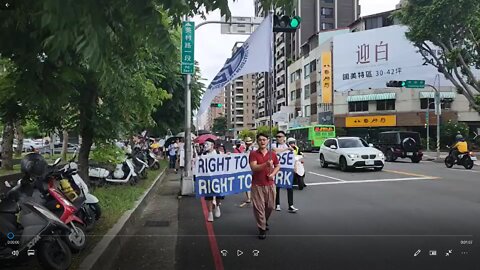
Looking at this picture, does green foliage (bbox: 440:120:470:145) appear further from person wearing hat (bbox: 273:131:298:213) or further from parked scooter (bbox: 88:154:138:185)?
person wearing hat (bbox: 273:131:298:213)

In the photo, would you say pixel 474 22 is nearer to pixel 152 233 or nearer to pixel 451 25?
pixel 451 25

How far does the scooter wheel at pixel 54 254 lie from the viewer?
187 inches

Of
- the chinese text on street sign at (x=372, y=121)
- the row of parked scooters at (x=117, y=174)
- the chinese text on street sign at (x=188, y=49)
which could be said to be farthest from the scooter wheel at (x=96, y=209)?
the chinese text on street sign at (x=372, y=121)

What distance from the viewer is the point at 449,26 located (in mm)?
25922

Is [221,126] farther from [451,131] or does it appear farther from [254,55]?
[254,55]

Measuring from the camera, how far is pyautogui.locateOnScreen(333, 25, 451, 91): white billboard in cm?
4966

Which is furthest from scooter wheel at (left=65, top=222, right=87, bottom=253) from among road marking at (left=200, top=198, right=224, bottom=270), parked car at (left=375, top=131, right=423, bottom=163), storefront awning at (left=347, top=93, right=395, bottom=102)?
storefront awning at (left=347, top=93, right=395, bottom=102)

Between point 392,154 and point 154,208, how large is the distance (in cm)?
1984

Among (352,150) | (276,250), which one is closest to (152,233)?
(276,250)

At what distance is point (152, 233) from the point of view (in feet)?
25.0

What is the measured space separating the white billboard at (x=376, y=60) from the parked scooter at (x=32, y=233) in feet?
162

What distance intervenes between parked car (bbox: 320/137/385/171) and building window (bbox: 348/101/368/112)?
34431 millimetres

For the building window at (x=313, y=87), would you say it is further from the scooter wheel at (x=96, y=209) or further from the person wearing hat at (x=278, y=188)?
the scooter wheel at (x=96, y=209)

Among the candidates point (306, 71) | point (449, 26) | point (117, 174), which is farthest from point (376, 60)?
point (117, 174)
